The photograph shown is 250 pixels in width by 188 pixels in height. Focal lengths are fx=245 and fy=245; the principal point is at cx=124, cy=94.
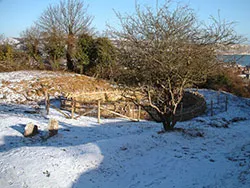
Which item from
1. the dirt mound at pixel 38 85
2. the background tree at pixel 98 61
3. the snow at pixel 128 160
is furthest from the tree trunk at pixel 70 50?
the snow at pixel 128 160

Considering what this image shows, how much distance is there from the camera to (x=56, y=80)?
1827cm

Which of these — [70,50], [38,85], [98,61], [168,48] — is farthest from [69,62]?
[168,48]

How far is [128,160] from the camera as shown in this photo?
604cm

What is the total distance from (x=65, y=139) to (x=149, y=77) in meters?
3.56

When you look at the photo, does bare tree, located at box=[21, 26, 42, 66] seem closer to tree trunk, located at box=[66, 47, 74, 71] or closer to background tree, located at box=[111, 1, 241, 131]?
tree trunk, located at box=[66, 47, 74, 71]

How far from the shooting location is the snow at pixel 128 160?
4.87 m

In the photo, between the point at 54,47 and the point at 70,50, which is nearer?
the point at 54,47

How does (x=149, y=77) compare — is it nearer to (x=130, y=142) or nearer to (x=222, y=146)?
(x=130, y=142)

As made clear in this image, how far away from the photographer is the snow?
4.87 m

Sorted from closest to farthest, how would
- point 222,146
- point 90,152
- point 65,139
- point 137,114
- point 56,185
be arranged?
point 56,185 < point 90,152 < point 222,146 < point 65,139 < point 137,114

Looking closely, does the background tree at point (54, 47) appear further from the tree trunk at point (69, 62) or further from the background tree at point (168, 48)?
the background tree at point (168, 48)

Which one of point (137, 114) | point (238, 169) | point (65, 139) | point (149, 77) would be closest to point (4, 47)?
point (137, 114)

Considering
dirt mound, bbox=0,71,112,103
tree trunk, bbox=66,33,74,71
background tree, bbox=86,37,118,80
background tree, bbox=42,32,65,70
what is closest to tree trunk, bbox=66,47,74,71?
tree trunk, bbox=66,33,74,71

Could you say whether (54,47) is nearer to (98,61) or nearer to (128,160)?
(98,61)
